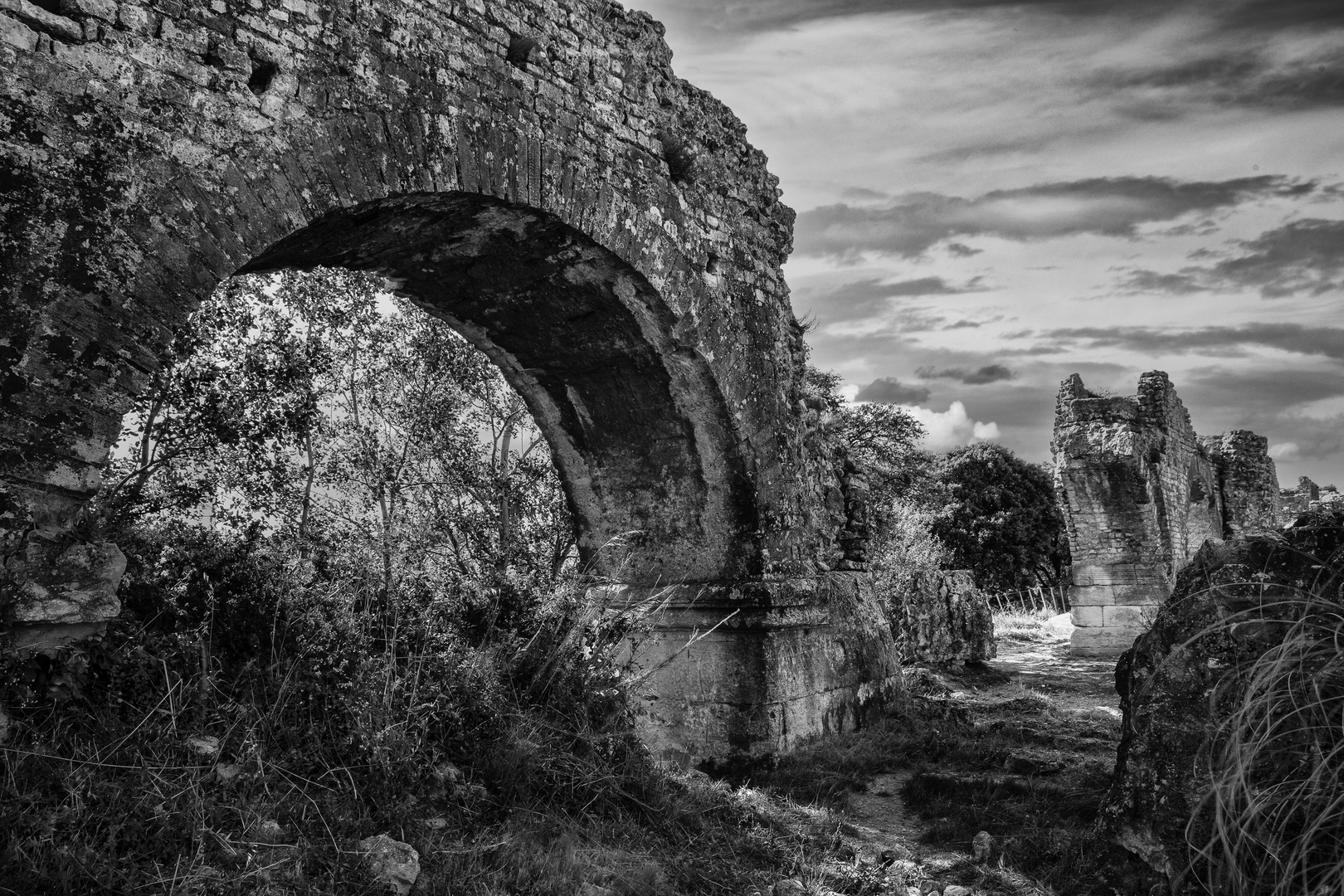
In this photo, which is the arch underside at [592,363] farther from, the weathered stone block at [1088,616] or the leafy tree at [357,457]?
the weathered stone block at [1088,616]

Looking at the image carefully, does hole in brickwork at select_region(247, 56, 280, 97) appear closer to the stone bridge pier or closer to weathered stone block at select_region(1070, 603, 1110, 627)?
the stone bridge pier

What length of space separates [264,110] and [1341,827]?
4.54m

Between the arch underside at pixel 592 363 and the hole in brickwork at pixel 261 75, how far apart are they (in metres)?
0.76

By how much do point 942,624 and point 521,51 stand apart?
6.94 metres

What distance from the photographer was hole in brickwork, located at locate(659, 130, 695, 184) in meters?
6.07

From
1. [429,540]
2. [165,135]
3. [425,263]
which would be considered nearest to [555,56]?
[425,263]

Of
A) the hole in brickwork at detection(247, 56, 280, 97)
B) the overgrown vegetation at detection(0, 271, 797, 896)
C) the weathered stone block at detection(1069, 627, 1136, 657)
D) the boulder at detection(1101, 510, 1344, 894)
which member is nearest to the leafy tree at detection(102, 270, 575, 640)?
the overgrown vegetation at detection(0, 271, 797, 896)

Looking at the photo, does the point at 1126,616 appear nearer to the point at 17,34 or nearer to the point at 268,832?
the point at 268,832

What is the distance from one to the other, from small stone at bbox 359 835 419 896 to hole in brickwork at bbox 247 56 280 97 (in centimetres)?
305

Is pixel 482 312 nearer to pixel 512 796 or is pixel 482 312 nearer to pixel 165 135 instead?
pixel 165 135

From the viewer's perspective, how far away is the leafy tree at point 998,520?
27.4 meters

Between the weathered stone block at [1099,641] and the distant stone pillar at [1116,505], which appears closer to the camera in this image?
the weathered stone block at [1099,641]

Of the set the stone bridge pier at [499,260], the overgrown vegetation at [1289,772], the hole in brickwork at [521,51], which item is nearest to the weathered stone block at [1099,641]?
the stone bridge pier at [499,260]

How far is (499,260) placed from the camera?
5.48m
